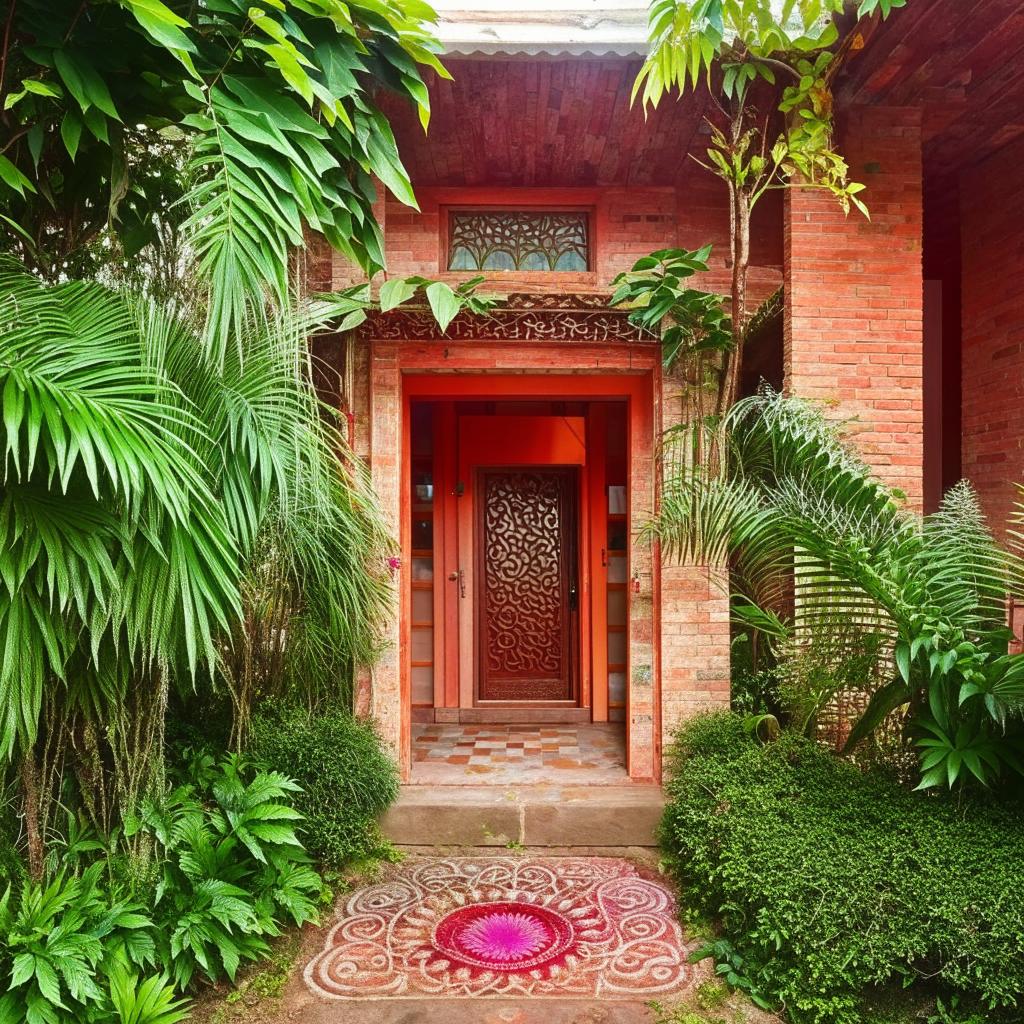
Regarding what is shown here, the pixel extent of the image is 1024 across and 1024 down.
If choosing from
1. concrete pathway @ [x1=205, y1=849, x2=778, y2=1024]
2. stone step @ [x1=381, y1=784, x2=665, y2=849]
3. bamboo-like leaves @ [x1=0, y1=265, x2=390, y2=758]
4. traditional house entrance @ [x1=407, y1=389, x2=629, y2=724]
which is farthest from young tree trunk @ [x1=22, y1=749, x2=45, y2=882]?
traditional house entrance @ [x1=407, y1=389, x2=629, y2=724]

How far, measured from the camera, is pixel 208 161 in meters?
2.24

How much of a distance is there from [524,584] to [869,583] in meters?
3.45

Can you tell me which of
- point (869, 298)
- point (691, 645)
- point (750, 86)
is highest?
point (750, 86)

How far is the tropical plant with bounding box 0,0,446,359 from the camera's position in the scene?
2.26m

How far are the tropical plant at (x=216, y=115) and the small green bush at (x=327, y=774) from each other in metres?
1.93

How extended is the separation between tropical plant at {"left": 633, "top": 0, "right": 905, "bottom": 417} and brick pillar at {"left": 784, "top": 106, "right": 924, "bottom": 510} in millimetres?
188

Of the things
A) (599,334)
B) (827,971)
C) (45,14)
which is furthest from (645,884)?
(45,14)

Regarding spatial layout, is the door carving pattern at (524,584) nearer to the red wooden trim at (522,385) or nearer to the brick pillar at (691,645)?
the red wooden trim at (522,385)

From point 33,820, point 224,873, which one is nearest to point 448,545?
point 224,873

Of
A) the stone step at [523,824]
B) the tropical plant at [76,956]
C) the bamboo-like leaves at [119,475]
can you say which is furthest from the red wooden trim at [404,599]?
the tropical plant at [76,956]

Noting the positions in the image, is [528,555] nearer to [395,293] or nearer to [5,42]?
[395,293]

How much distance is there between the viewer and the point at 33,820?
2.58m

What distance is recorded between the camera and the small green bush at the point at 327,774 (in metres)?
3.34

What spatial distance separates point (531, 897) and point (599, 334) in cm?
297
